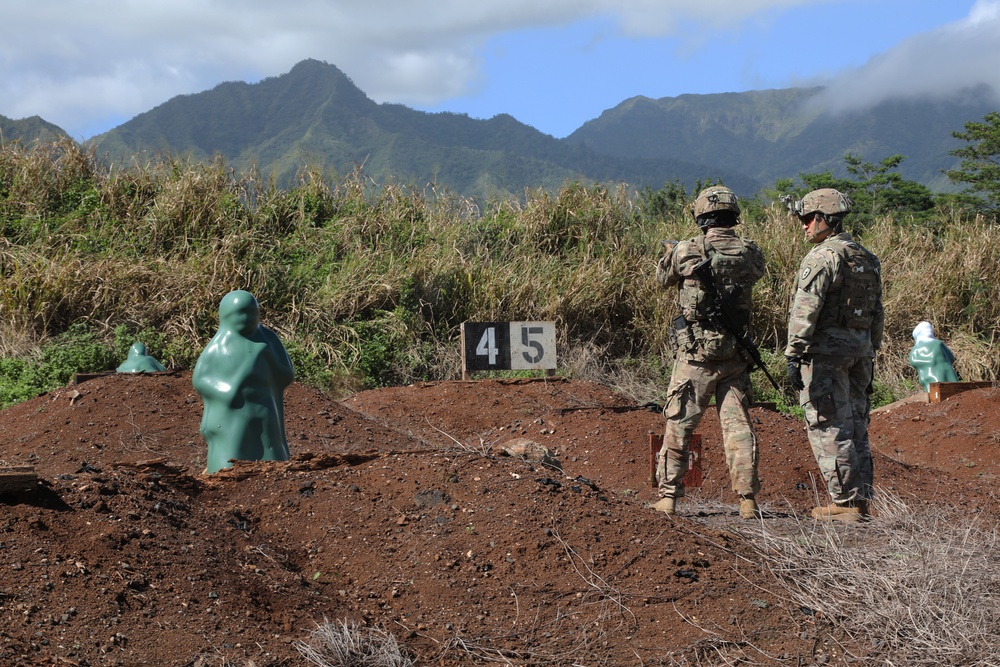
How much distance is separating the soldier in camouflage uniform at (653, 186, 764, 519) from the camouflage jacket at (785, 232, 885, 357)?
308 mm

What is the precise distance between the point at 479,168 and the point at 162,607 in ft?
356

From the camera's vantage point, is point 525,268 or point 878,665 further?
point 525,268

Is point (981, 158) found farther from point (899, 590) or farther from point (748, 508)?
point (899, 590)

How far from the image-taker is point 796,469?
7.41 metres

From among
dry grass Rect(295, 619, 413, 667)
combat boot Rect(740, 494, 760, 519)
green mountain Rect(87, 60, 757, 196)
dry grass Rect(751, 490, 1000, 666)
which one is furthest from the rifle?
green mountain Rect(87, 60, 757, 196)

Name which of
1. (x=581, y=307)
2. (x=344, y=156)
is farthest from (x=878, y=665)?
(x=344, y=156)

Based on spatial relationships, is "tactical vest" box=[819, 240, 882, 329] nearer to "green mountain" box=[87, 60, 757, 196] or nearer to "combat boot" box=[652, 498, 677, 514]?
"combat boot" box=[652, 498, 677, 514]

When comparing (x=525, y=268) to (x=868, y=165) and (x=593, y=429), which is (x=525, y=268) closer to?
(x=593, y=429)

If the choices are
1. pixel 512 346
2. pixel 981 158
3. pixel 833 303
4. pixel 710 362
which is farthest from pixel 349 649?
pixel 981 158

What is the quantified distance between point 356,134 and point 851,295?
13041 cm

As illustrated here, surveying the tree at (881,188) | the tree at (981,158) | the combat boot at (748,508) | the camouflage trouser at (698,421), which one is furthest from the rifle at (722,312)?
the tree at (981,158)

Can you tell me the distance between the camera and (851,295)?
5.59 meters

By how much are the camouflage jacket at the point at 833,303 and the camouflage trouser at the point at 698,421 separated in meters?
0.37

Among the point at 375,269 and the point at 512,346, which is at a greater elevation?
the point at 375,269
